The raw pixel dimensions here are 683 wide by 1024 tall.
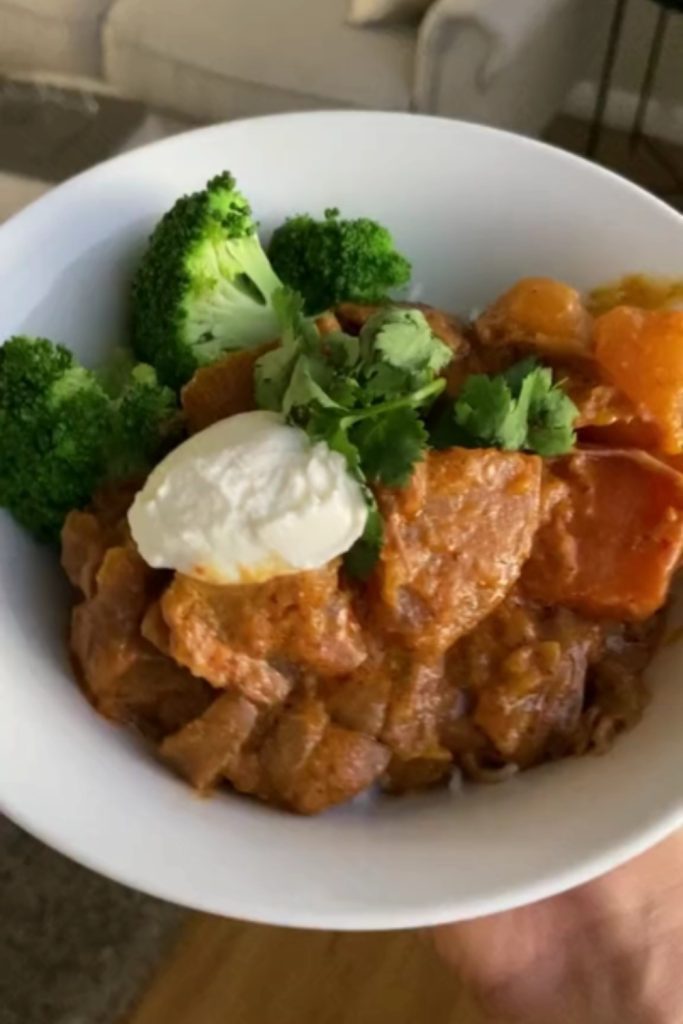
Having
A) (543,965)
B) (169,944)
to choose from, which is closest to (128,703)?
(543,965)

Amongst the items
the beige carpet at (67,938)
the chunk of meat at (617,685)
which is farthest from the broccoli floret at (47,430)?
the beige carpet at (67,938)

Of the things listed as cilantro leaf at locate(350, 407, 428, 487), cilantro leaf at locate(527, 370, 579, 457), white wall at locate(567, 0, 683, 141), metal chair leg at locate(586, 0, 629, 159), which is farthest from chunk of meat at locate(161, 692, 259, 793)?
white wall at locate(567, 0, 683, 141)

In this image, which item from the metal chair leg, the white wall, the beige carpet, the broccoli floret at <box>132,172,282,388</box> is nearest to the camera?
the broccoli floret at <box>132,172,282,388</box>

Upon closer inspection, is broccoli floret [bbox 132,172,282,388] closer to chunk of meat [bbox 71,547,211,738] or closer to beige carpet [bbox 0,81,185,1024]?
chunk of meat [bbox 71,547,211,738]

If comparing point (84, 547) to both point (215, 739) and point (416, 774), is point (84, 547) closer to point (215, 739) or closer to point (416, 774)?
point (215, 739)

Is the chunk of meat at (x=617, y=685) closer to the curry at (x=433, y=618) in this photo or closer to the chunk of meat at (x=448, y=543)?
the curry at (x=433, y=618)

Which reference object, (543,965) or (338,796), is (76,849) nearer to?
(338,796)
